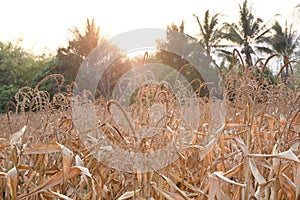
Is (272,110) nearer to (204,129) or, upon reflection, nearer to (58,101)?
(204,129)

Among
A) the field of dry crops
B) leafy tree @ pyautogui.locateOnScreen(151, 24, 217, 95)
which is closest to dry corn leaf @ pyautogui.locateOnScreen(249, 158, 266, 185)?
the field of dry crops

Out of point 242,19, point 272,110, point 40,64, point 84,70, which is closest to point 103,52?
point 84,70

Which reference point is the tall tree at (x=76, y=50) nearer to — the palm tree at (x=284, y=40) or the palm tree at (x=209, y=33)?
the palm tree at (x=209, y=33)

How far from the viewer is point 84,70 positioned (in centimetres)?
2094

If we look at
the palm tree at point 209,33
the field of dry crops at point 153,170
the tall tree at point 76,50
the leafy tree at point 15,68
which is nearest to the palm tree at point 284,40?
the palm tree at point 209,33

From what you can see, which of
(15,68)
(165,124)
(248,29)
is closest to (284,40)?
(248,29)

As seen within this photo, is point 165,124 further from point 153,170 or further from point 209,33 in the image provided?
point 209,33

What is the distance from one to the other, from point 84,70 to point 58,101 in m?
19.4

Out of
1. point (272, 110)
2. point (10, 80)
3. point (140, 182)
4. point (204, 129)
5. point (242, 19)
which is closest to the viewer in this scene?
point (140, 182)

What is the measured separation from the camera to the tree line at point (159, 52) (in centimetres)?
2178

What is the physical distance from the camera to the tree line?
21.8 m

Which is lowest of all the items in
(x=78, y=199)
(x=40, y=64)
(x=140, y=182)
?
→ (x=78, y=199)

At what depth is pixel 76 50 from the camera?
2316 cm

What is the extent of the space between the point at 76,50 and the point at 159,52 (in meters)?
5.90
